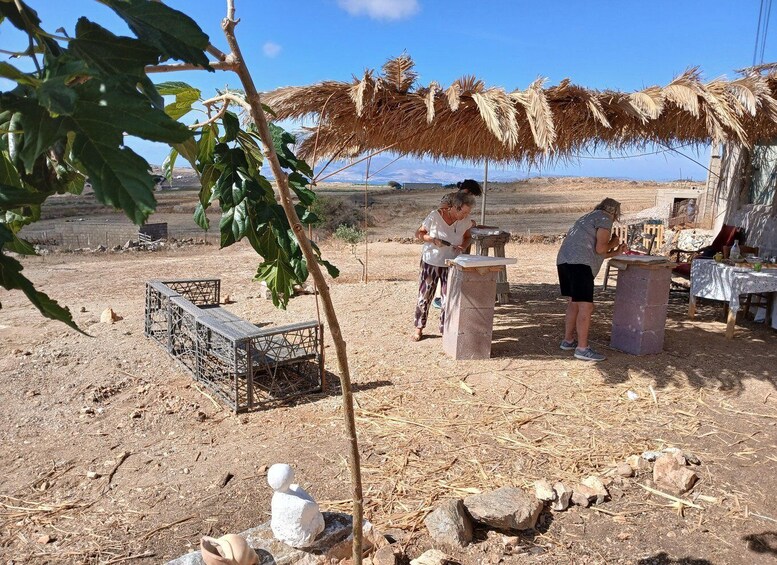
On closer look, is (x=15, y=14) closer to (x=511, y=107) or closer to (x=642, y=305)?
(x=511, y=107)

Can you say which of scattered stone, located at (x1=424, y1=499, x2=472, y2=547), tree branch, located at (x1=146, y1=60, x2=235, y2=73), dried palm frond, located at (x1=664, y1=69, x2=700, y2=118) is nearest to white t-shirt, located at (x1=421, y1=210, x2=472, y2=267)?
dried palm frond, located at (x1=664, y1=69, x2=700, y2=118)

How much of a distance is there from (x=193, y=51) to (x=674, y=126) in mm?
6357

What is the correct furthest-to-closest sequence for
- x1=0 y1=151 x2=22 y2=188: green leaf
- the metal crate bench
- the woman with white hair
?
1. the woman with white hair
2. the metal crate bench
3. x1=0 y1=151 x2=22 y2=188: green leaf

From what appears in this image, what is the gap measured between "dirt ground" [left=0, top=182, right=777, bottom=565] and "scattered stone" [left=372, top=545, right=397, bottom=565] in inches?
8.3

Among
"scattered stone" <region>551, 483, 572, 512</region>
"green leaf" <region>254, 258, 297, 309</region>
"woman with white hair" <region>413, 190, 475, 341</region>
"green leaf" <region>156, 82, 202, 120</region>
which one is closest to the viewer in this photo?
"green leaf" <region>156, 82, 202, 120</region>

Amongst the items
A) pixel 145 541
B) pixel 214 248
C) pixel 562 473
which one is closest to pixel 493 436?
pixel 562 473

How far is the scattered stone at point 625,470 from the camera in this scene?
125 inches

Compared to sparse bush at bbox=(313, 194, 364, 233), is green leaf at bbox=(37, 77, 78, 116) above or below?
above

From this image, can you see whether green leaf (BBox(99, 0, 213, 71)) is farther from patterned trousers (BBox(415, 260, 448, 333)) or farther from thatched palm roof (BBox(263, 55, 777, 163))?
patterned trousers (BBox(415, 260, 448, 333))

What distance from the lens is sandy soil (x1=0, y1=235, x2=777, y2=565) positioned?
2680mm

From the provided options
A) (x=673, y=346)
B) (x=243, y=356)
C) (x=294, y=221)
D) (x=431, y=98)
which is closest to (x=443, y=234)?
(x=431, y=98)

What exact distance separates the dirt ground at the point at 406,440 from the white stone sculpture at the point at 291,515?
1.91 ft

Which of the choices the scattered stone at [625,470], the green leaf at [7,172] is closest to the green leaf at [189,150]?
the green leaf at [7,172]

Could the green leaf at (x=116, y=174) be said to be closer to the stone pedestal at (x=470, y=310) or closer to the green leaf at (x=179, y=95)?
the green leaf at (x=179, y=95)
